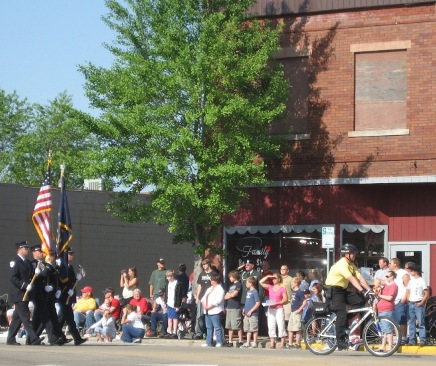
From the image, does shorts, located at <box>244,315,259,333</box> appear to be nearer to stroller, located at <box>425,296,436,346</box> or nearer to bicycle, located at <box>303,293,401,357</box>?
stroller, located at <box>425,296,436,346</box>

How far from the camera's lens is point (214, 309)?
24906 millimetres

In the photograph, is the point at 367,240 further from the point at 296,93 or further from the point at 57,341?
the point at 57,341

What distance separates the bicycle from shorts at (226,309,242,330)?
5.14 m

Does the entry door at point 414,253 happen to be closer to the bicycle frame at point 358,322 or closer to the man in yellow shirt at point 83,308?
the man in yellow shirt at point 83,308

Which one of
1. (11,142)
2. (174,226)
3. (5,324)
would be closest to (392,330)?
(174,226)

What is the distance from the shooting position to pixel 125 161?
27.6 m

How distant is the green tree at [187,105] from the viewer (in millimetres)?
27062

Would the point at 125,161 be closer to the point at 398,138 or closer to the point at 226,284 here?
the point at 226,284

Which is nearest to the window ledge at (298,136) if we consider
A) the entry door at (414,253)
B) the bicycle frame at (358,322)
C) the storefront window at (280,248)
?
the storefront window at (280,248)

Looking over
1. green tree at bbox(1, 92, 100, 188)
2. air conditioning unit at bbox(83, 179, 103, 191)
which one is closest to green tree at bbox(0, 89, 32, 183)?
green tree at bbox(1, 92, 100, 188)

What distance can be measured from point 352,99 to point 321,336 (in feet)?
33.3

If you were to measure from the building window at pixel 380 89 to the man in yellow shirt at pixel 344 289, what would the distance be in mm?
8829

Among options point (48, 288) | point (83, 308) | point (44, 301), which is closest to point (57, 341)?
point (44, 301)

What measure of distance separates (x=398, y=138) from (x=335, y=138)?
1678 millimetres
